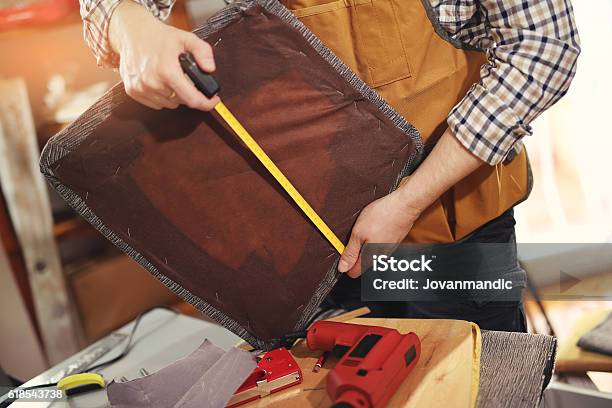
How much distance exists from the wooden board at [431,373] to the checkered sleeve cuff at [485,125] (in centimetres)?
23

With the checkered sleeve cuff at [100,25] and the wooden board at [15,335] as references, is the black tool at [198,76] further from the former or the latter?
the wooden board at [15,335]

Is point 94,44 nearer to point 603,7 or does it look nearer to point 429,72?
point 429,72

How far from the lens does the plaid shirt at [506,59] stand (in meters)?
0.75

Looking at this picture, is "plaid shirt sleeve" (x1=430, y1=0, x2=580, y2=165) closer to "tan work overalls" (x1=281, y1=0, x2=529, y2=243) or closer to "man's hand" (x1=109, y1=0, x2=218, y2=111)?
"tan work overalls" (x1=281, y1=0, x2=529, y2=243)

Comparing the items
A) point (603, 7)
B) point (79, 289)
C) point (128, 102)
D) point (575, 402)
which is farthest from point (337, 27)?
point (79, 289)

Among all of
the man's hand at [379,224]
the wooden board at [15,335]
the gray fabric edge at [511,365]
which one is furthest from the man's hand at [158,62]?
the wooden board at [15,335]

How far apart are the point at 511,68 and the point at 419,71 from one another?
0.44 ft

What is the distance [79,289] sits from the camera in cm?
219

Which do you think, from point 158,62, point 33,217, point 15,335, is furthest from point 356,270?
point 15,335

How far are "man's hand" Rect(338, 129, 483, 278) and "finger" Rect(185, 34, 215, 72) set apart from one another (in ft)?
1.00

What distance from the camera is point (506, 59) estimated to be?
2.54ft

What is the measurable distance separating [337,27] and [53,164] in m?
0.42

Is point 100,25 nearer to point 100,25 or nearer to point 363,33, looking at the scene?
point 100,25

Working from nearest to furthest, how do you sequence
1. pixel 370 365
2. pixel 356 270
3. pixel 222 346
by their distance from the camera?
pixel 370 365 → pixel 356 270 → pixel 222 346
